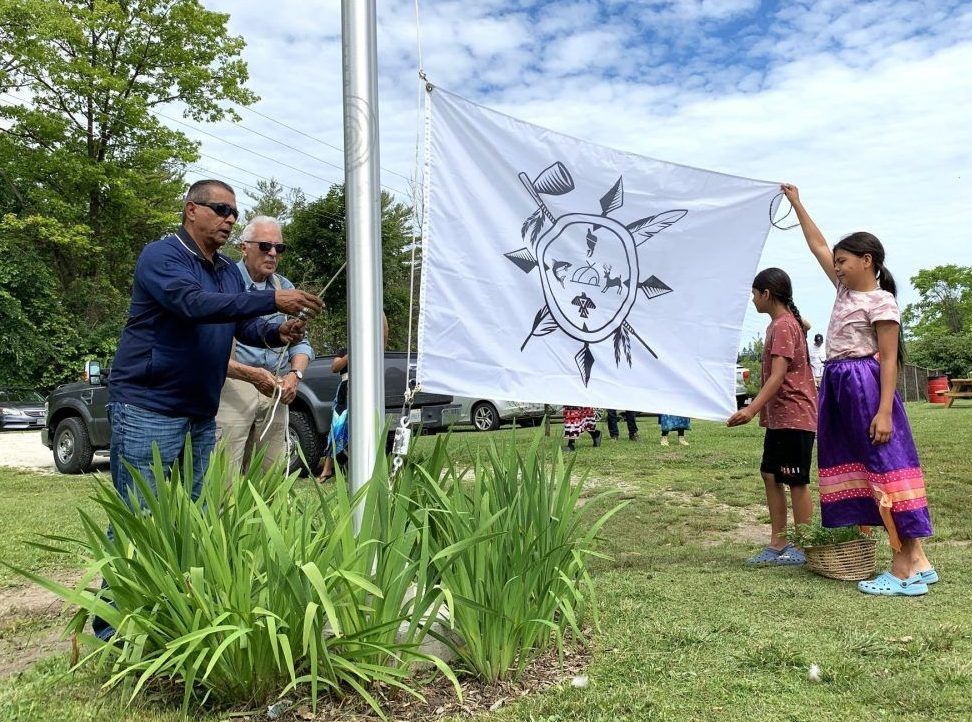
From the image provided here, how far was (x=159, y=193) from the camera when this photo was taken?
2889 centimetres

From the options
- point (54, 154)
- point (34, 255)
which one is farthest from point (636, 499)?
point (34, 255)

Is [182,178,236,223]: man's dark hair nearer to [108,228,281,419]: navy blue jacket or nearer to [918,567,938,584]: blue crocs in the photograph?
[108,228,281,419]: navy blue jacket

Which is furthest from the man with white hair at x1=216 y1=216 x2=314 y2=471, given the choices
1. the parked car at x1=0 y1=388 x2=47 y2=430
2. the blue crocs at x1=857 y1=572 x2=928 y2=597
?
the parked car at x1=0 y1=388 x2=47 y2=430

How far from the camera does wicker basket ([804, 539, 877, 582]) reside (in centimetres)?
407

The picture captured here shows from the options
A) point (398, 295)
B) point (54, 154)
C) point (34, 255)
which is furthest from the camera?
point (398, 295)

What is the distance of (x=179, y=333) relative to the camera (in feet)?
10.6

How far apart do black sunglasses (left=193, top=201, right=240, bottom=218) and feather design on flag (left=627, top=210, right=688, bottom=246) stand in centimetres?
202

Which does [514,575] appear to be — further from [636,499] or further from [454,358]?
[636,499]

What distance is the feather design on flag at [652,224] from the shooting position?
4.38 meters

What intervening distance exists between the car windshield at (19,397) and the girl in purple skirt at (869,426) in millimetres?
25583

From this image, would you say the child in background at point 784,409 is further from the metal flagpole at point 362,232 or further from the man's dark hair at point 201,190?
the man's dark hair at point 201,190

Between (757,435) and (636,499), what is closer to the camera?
(636,499)

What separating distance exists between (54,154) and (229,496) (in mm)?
27106

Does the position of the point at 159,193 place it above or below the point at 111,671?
above
